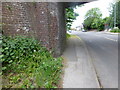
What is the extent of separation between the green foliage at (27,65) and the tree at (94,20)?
3857cm

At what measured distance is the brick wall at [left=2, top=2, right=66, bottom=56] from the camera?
3.96 m

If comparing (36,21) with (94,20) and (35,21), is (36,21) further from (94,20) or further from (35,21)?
(94,20)

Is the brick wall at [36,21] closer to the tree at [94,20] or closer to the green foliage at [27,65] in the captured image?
the green foliage at [27,65]

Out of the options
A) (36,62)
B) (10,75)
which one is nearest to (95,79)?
(36,62)

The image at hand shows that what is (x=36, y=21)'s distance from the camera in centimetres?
420

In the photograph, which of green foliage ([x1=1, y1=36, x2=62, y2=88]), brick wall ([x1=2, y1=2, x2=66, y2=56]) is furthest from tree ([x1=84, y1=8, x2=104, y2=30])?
Answer: green foliage ([x1=1, y1=36, x2=62, y2=88])

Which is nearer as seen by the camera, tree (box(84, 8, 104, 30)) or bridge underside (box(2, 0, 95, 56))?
bridge underside (box(2, 0, 95, 56))

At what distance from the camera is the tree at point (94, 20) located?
38494mm

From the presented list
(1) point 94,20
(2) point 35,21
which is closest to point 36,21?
(2) point 35,21

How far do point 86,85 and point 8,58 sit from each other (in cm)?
268

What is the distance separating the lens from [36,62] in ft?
11.4

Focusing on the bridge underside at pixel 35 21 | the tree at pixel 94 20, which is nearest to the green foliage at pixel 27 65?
the bridge underside at pixel 35 21

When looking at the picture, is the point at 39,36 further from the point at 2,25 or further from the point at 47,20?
the point at 2,25

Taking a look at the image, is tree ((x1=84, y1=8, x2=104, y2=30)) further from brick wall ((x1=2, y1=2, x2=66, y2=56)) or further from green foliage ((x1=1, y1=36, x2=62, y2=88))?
green foliage ((x1=1, y1=36, x2=62, y2=88))
